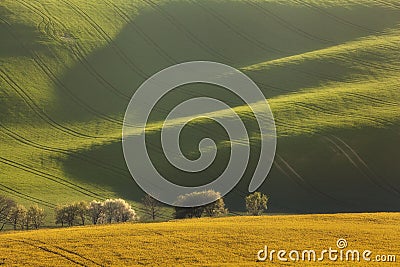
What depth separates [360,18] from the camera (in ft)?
412

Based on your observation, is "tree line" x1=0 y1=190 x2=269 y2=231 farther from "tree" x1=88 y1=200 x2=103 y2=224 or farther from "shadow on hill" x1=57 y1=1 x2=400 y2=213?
"shadow on hill" x1=57 y1=1 x2=400 y2=213

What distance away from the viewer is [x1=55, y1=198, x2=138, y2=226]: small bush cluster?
56594 millimetres

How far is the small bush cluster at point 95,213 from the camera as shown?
186 feet

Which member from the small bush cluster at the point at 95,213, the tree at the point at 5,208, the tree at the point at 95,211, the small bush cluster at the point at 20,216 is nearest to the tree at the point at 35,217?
the small bush cluster at the point at 20,216

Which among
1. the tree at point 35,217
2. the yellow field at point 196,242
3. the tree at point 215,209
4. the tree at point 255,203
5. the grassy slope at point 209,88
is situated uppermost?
the grassy slope at point 209,88

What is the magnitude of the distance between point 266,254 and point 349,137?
49.2m

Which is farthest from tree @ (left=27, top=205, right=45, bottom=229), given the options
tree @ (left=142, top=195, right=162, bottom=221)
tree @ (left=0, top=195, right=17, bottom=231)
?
tree @ (left=142, top=195, right=162, bottom=221)

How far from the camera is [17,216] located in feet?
189

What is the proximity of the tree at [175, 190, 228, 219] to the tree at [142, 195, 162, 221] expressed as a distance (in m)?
4.08

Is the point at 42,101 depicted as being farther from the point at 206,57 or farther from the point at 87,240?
the point at 87,240

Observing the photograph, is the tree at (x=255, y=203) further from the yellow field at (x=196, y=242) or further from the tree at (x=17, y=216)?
the yellow field at (x=196, y=242)

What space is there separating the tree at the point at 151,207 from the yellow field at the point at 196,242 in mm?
24409

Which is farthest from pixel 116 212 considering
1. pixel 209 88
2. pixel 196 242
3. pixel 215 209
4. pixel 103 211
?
pixel 209 88

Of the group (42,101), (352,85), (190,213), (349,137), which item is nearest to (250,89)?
(352,85)
